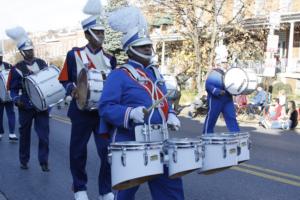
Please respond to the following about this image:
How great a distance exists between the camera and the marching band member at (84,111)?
5.39m

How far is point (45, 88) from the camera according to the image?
659 cm

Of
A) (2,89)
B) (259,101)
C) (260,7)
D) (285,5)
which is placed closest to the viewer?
(2,89)

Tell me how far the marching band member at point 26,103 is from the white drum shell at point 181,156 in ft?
13.3

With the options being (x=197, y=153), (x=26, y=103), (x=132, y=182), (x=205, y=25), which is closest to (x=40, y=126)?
(x=26, y=103)

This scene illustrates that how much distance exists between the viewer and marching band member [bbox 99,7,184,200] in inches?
148

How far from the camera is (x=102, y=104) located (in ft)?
12.8

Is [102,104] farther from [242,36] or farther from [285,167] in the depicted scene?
[242,36]

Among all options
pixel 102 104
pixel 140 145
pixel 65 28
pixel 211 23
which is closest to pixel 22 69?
pixel 102 104

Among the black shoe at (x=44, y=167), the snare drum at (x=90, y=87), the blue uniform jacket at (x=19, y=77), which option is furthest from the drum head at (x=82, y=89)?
the black shoe at (x=44, y=167)

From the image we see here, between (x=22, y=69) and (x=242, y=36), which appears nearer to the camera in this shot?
(x=22, y=69)

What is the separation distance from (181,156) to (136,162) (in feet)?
→ 1.08

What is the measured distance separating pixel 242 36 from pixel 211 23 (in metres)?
3.60

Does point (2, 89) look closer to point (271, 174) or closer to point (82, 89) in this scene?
point (82, 89)

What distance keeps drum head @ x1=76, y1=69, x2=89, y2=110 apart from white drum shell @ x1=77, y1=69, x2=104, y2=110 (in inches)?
1.5
